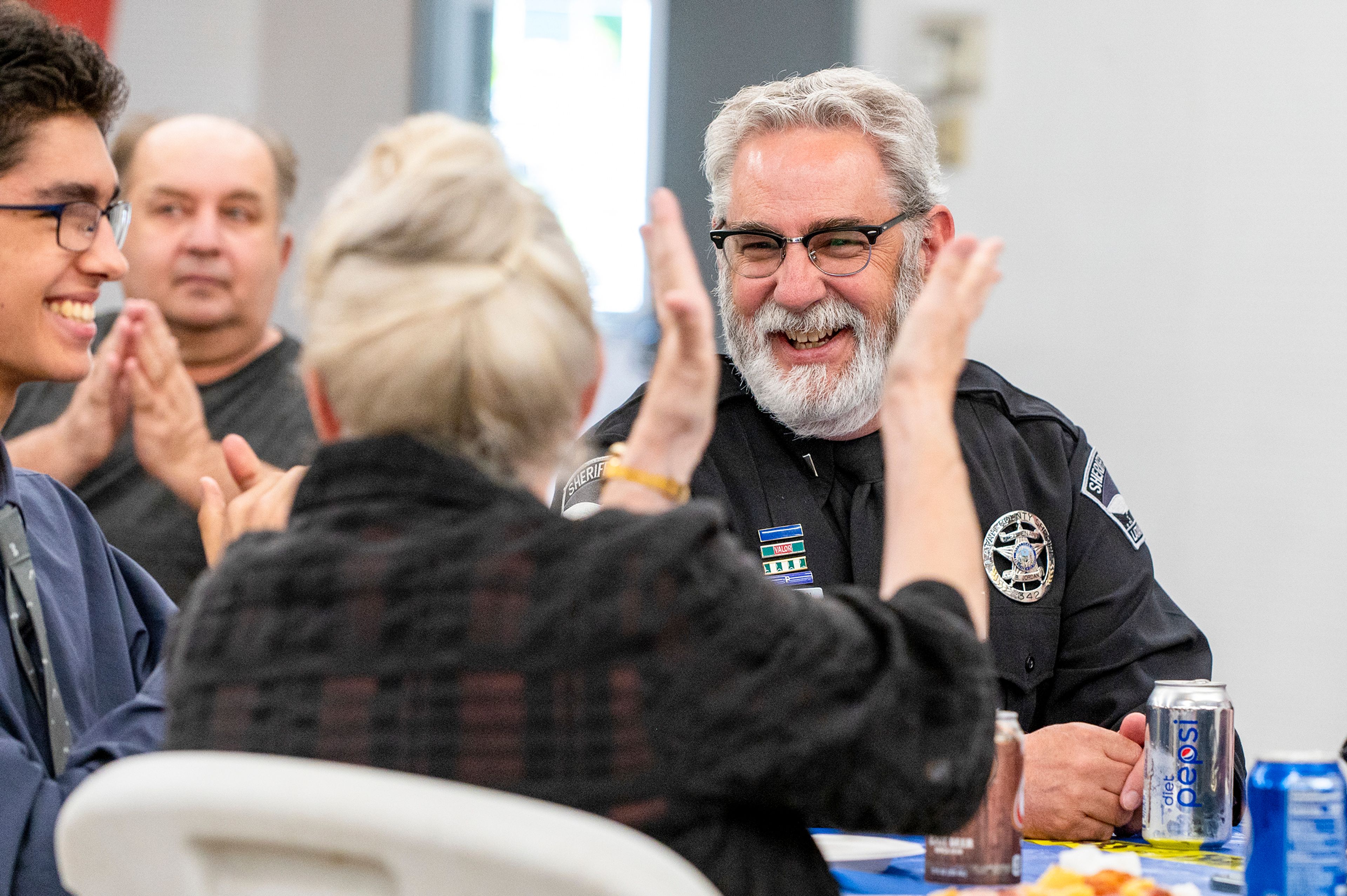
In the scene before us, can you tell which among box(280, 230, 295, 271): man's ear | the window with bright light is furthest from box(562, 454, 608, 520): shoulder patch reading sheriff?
the window with bright light

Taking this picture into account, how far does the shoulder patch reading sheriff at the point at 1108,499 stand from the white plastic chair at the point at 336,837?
1.37 metres

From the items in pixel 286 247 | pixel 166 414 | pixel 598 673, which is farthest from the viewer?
pixel 286 247

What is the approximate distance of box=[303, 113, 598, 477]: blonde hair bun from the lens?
0.87 metres

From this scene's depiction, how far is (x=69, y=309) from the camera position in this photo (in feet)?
5.95

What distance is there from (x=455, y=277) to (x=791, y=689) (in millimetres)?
338

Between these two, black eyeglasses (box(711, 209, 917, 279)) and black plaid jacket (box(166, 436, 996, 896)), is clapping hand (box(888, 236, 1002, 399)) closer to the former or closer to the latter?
black plaid jacket (box(166, 436, 996, 896))

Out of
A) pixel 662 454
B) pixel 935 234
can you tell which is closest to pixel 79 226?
pixel 662 454

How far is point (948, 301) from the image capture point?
1042 millimetres

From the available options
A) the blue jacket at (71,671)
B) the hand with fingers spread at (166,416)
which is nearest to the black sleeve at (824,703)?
the blue jacket at (71,671)

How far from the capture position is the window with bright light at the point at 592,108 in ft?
→ 14.3

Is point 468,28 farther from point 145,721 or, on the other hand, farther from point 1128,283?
point 145,721

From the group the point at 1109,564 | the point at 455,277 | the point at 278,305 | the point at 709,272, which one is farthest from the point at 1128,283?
the point at 455,277

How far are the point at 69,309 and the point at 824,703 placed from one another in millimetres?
1389

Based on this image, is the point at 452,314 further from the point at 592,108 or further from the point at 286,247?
the point at 592,108
